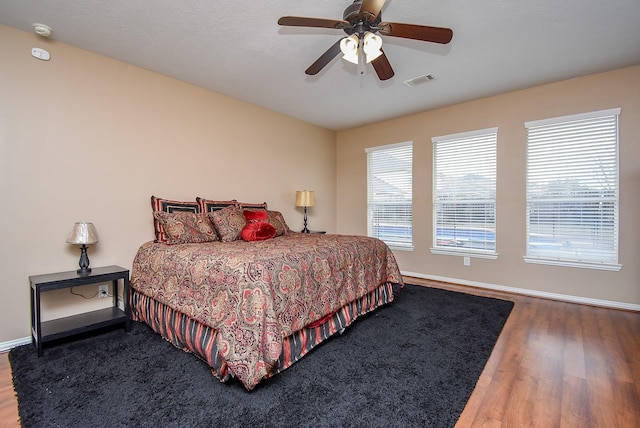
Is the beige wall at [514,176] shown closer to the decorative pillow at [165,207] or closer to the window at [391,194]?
the window at [391,194]

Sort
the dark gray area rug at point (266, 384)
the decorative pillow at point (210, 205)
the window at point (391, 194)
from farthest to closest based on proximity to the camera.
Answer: the window at point (391, 194) → the decorative pillow at point (210, 205) → the dark gray area rug at point (266, 384)

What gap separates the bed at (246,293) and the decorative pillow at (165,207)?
2 cm

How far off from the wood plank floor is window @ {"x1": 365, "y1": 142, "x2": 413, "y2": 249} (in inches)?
86.0

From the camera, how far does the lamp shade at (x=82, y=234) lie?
2.43m

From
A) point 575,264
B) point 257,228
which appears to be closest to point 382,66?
point 257,228

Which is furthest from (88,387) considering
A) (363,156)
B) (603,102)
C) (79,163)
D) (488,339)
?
(603,102)

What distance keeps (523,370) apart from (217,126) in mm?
3922

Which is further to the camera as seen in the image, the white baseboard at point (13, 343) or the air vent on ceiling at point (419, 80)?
the air vent on ceiling at point (419, 80)

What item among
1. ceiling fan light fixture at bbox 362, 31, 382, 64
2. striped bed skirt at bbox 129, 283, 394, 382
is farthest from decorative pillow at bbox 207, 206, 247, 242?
ceiling fan light fixture at bbox 362, 31, 382, 64

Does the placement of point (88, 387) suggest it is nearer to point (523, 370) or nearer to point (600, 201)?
point (523, 370)

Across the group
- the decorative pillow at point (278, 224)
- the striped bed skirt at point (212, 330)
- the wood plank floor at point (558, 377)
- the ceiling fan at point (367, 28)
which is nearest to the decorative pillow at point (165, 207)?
the striped bed skirt at point (212, 330)

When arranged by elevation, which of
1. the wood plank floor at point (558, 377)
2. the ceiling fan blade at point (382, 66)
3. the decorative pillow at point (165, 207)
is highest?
the ceiling fan blade at point (382, 66)

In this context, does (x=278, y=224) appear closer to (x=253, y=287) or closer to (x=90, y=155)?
(x=253, y=287)

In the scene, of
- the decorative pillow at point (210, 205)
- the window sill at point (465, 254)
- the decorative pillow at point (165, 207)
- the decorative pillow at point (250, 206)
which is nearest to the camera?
the decorative pillow at point (165, 207)
